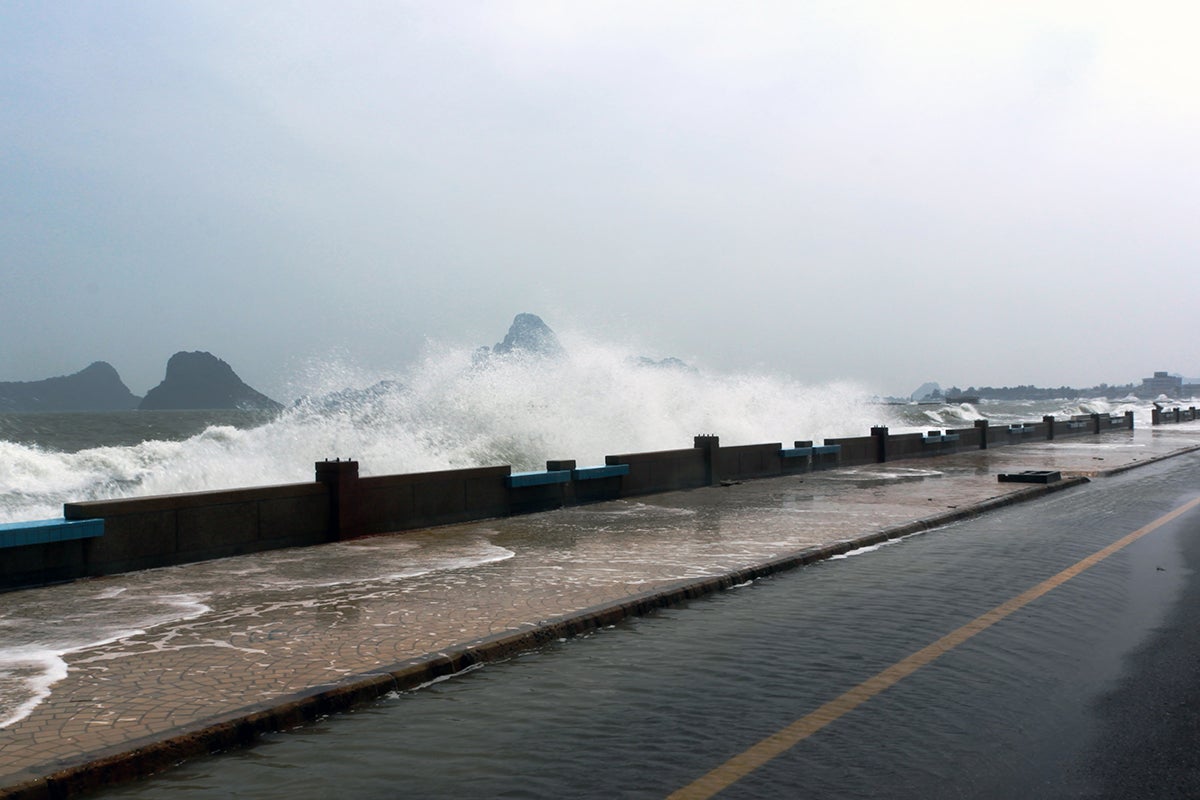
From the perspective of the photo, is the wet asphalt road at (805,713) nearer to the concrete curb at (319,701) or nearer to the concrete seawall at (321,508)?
the concrete curb at (319,701)

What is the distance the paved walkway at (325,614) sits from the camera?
17.0ft

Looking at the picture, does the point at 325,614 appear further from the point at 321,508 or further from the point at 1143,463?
the point at 1143,463

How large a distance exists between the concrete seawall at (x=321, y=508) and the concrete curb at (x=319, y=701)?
5366mm

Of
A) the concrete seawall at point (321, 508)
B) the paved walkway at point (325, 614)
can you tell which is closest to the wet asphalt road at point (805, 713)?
the paved walkway at point (325, 614)

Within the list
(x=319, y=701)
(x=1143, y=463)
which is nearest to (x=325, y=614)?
(x=319, y=701)

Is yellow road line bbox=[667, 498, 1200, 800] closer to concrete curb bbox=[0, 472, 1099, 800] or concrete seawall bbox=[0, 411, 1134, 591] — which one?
concrete curb bbox=[0, 472, 1099, 800]

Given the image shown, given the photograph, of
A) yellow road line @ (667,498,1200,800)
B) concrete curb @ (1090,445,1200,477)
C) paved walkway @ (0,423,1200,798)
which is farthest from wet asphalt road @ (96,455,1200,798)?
concrete curb @ (1090,445,1200,477)

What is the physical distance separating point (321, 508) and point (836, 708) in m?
8.78

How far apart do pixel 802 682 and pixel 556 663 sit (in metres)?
1.61

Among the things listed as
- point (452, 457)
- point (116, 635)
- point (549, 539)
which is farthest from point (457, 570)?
point (452, 457)

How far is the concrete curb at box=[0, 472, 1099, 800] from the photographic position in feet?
14.9

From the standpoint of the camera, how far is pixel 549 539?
41.5 feet

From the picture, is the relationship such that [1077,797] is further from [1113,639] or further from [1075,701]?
[1113,639]

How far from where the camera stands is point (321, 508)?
12.9m
